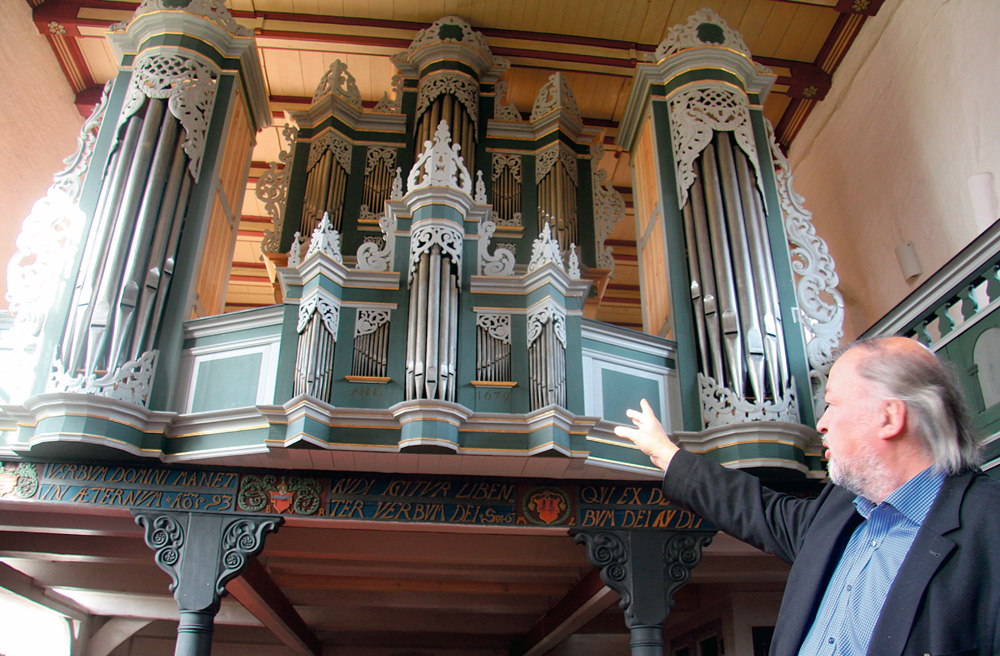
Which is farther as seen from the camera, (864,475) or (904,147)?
(904,147)

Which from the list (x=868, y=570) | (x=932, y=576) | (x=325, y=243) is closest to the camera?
(x=932, y=576)

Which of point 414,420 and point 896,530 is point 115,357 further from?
point 896,530

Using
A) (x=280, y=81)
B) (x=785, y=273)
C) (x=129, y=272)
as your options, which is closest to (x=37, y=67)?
(x=280, y=81)

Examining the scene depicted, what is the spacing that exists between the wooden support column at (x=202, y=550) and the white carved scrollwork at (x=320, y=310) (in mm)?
1360

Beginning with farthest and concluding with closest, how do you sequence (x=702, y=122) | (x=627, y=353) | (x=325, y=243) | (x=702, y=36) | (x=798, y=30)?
(x=798, y=30) → (x=702, y=36) → (x=702, y=122) → (x=627, y=353) → (x=325, y=243)

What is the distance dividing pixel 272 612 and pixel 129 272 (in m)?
3.46

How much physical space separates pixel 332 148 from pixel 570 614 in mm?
5302

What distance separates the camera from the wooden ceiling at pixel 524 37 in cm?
875

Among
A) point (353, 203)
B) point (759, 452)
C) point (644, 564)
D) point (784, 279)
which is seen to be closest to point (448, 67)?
point (353, 203)

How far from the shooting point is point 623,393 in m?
5.66

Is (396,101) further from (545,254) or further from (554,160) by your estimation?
(545,254)

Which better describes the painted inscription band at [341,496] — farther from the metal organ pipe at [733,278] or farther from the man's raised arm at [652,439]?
the man's raised arm at [652,439]

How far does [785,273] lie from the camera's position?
620 centimetres

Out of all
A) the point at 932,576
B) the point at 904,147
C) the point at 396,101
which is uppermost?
the point at 396,101
